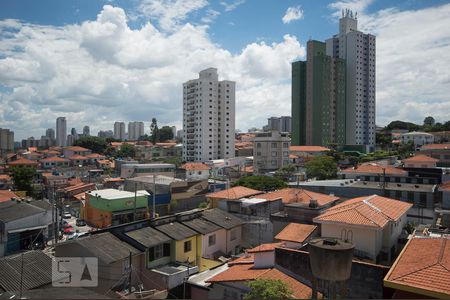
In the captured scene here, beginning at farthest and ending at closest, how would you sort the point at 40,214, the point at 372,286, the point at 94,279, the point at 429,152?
the point at 429,152
the point at 40,214
the point at 94,279
the point at 372,286

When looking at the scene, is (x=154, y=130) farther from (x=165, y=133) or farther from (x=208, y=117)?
(x=208, y=117)

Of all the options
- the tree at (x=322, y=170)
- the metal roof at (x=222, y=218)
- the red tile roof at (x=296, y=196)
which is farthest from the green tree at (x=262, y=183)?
the metal roof at (x=222, y=218)

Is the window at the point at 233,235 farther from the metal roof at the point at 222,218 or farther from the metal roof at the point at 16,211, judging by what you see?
the metal roof at the point at 16,211

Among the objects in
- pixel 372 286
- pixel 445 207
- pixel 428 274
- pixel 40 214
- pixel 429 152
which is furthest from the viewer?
pixel 429 152

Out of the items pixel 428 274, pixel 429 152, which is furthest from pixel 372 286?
pixel 429 152

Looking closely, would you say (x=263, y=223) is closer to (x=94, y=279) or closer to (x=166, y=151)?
(x=94, y=279)

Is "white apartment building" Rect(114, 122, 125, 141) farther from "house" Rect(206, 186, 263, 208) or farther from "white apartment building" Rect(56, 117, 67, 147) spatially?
"house" Rect(206, 186, 263, 208)
